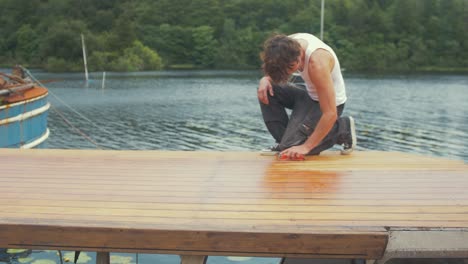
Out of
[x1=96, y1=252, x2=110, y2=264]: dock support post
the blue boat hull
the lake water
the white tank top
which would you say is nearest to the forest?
the lake water

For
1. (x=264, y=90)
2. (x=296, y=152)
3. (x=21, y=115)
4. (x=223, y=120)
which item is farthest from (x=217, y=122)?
(x=296, y=152)

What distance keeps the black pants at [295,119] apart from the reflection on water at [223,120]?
47.7ft

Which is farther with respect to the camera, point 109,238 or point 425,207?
point 425,207

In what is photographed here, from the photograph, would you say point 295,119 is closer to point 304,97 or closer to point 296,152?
point 304,97

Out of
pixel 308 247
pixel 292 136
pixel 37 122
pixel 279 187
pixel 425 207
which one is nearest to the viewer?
pixel 308 247

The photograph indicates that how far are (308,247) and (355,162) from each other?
200cm

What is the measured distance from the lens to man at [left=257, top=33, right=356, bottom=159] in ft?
14.2

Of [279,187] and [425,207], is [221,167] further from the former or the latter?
[425,207]

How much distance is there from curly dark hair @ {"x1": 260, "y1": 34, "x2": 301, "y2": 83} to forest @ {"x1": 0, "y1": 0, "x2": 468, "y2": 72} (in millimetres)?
90775

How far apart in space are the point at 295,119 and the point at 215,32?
11110cm

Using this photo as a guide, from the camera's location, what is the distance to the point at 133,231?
2.91 m

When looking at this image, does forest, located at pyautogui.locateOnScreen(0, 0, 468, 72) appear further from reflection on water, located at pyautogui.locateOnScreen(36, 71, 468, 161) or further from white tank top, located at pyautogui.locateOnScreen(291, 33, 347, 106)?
white tank top, located at pyautogui.locateOnScreen(291, 33, 347, 106)

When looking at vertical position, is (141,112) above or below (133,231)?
below

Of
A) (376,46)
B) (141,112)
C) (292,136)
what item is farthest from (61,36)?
(292,136)
